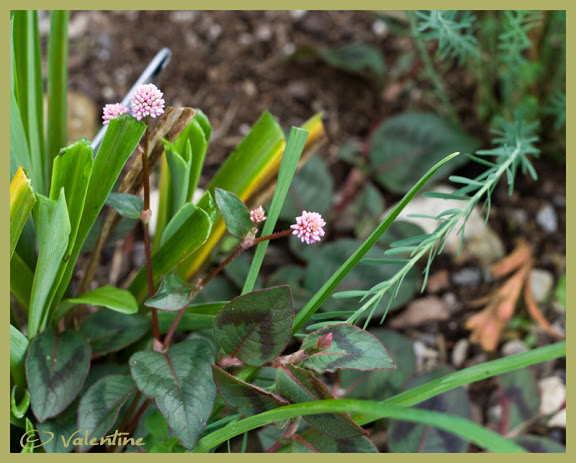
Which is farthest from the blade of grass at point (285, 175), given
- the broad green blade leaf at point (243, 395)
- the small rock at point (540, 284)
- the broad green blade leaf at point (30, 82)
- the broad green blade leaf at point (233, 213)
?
the small rock at point (540, 284)

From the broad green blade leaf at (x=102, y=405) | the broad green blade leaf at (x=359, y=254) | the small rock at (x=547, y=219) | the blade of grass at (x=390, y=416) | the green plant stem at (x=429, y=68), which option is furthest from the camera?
the small rock at (x=547, y=219)

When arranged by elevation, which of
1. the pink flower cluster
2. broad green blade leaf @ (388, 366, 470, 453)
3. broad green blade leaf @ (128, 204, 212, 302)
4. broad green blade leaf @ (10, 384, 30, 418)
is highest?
the pink flower cluster

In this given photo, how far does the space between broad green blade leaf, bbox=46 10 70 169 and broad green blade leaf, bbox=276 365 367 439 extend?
1.90 ft

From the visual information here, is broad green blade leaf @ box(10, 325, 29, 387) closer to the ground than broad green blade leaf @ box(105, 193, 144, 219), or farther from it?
closer to the ground

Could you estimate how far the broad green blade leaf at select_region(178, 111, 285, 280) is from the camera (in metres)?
0.85

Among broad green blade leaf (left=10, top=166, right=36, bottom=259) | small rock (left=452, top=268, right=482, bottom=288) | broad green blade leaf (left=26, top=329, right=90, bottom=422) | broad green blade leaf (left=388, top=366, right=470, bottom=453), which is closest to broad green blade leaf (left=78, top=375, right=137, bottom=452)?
broad green blade leaf (left=26, top=329, right=90, bottom=422)

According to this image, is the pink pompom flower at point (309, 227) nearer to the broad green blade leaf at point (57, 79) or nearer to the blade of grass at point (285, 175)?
the blade of grass at point (285, 175)

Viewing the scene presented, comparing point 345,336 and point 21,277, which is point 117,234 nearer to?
point 21,277

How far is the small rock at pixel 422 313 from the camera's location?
1233mm

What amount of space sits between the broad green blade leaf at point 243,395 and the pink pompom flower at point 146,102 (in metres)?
0.32

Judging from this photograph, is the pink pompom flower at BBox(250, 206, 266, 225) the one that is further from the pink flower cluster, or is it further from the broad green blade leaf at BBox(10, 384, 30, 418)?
the broad green blade leaf at BBox(10, 384, 30, 418)

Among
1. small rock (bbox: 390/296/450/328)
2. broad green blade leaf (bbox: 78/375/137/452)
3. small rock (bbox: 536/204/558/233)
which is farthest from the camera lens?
small rock (bbox: 536/204/558/233)

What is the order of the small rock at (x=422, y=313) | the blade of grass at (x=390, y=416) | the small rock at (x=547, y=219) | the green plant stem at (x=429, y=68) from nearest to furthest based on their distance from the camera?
the blade of grass at (x=390, y=416) < the green plant stem at (x=429, y=68) < the small rock at (x=422, y=313) < the small rock at (x=547, y=219)

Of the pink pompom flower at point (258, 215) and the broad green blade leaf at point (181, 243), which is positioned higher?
the pink pompom flower at point (258, 215)
